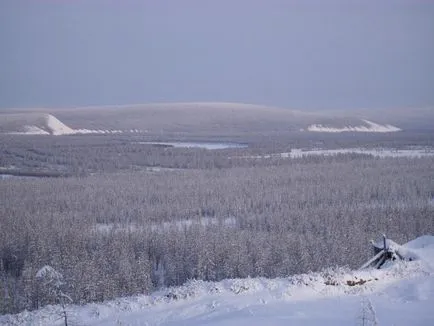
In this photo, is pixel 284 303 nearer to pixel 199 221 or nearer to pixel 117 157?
pixel 199 221

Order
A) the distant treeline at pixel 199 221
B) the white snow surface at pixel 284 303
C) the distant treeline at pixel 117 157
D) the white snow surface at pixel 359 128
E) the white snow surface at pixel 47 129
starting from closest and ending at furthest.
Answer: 1. the white snow surface at pixel 284 303
2. the distant treeline at pixel 199 221
3. the distant treeline at pixel 117 157
4. the white snow surface at pixel 47 129
5. the white snow surface at pixel 359 128

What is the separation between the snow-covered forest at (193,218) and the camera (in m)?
22.7

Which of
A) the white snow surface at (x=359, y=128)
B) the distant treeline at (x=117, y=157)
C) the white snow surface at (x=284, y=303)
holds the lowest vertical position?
the distant treeline at (x=117, y=157)

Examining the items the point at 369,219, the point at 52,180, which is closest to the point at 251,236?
the point at 369,219

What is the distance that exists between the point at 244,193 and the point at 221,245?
23546 millimetres

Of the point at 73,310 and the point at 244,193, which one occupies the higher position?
the point at 73,310

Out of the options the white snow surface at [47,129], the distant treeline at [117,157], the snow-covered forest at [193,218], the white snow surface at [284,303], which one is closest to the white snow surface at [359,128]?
the distant treeline at [117,157]

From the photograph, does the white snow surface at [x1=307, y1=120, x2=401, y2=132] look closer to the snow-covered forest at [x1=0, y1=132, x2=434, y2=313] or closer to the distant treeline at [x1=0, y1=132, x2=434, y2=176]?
the distant treeline at [x1=0, y1=132, x2=434, y2=176]

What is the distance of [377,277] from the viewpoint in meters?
13.1

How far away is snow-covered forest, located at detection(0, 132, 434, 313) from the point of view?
2267cm

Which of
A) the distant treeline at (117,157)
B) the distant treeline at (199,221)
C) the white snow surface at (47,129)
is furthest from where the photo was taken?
the white snow surface at (47,129)

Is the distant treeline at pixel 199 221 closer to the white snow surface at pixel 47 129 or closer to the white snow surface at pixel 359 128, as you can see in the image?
the white snow surface at pixel 47 129

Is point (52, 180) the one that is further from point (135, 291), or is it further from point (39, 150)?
point (135, 291)

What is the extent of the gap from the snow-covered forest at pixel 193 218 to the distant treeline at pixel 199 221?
3.9 inches
